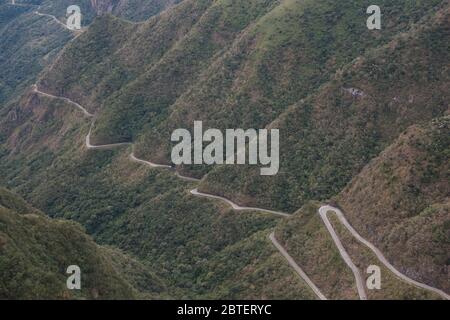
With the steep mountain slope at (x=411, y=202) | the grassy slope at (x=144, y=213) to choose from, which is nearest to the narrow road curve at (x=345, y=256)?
the steep mountain slope at (x=411, y=202)

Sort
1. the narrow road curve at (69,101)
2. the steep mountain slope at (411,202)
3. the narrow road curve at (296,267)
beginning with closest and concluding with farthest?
the steep mountain slope at (411,202) → the narrow road curve at (296,267) → the narrow road curve at (69,101)

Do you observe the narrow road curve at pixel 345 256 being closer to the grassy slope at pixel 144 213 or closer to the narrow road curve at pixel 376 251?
the narrow road curve at pixel 376 251

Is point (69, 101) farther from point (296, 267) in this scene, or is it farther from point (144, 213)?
point (296, 267)

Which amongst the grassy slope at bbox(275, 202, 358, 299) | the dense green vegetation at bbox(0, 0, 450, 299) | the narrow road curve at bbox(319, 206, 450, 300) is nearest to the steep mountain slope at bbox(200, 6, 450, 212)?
the dense green vegetation at bbox(0, 0, 450, 299)

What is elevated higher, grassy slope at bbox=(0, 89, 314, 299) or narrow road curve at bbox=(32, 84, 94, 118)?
narrow road curve at bbox=(32, 84, 94, 118)

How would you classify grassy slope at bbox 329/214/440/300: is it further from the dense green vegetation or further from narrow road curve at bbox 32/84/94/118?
narrow road curve at bbox 32/84/94/118
